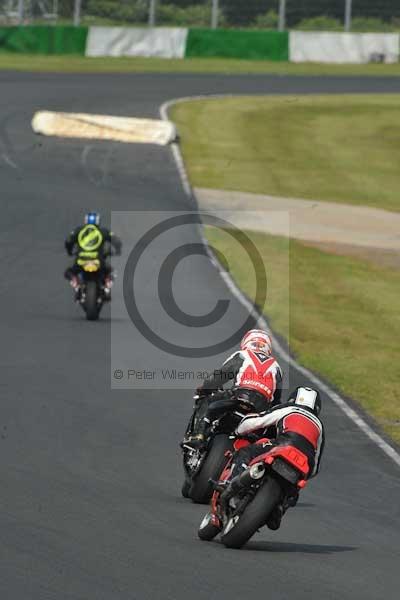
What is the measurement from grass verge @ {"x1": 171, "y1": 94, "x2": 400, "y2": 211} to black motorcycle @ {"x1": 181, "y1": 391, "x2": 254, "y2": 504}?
104 ft

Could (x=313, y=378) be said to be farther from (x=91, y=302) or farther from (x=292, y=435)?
(x=292, y=435)

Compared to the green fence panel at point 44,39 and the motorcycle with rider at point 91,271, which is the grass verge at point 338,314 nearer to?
the motorcycle with rider at point 91,271

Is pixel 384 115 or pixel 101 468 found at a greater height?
pixel 101 468

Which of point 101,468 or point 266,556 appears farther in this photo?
point 101,468

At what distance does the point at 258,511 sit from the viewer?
9148 millimetres

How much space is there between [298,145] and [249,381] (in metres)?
41.7

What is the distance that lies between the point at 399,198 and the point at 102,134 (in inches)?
415

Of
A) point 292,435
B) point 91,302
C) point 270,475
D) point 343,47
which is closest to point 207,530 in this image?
point 270,475

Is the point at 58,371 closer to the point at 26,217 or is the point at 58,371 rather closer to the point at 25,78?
the point at 26,217

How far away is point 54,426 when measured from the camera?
14602 mm

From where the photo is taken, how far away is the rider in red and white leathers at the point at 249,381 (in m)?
10.6

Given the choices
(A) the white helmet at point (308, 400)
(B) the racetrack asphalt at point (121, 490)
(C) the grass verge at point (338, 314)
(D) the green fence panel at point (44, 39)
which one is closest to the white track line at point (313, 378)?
(B) the racetrack asphalt at point (121, 490)

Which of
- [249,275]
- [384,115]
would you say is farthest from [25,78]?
[249,275]

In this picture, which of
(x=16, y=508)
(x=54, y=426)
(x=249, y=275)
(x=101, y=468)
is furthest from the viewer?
(x=249, y=275)
